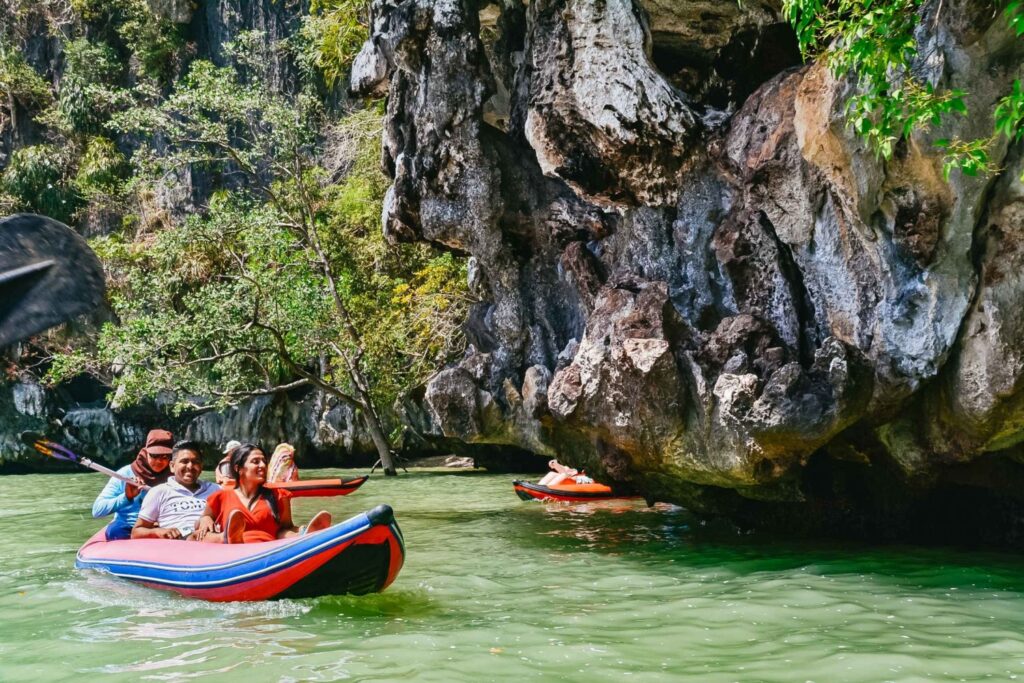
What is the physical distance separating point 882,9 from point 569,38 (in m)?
3.11

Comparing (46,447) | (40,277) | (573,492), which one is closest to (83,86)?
(46,447)

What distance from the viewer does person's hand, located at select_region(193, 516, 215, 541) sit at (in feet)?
21.5

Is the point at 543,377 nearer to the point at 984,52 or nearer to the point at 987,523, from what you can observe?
the point at 987,523

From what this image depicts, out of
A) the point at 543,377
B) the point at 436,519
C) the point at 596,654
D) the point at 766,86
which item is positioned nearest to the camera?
the point at 596,654

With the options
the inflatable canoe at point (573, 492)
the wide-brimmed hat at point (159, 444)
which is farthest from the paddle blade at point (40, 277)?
the inflatable canoe at point (573, 492)

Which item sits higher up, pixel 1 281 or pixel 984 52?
pixel 984 52

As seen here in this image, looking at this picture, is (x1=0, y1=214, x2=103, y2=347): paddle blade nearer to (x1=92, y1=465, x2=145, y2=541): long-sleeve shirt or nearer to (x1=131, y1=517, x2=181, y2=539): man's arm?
(x1=131, y1=517, x2=181, y2=539): man's arm

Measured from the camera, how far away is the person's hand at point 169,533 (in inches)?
268

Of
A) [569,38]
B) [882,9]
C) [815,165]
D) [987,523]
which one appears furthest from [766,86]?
[987,523]

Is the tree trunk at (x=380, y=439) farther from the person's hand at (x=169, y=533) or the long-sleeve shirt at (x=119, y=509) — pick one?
the person's hand at (x=169, y=533)

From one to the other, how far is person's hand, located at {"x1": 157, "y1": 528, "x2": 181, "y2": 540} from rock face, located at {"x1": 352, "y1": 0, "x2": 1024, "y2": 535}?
3093mm

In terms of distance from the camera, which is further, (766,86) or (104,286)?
(766,86)

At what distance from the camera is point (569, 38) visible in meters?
7.62

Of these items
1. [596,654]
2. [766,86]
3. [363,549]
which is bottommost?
[596,654]
